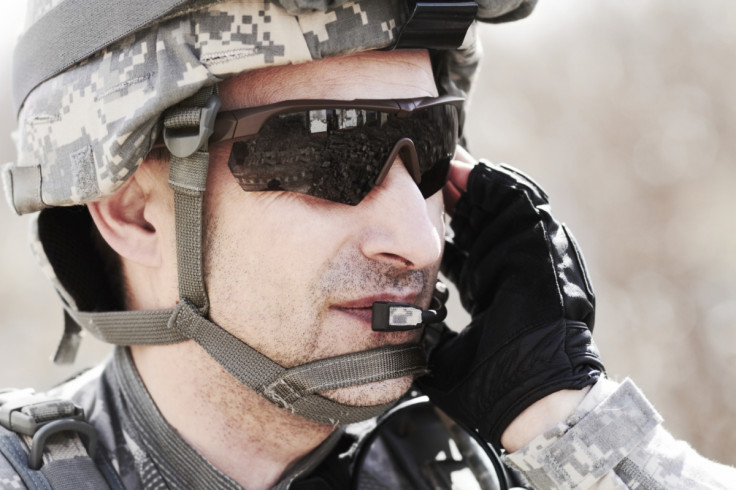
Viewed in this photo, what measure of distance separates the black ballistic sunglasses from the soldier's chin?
1.90 feet

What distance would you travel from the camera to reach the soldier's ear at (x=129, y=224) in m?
2.56

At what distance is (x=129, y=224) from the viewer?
258cm

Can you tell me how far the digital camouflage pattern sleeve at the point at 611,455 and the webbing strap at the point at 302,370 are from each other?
48 cm

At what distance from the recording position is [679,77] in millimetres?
9672

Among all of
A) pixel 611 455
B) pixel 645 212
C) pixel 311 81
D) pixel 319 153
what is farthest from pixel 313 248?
pixel 645 212

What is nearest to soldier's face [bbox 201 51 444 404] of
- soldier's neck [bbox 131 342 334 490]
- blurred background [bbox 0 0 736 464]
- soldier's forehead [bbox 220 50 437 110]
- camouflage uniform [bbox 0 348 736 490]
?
soldier's forehead [bbox 220 50 437 110]

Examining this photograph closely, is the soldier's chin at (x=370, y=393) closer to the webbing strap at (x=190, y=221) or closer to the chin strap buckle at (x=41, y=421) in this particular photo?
→ the webbing strap at (x=190, y=221)

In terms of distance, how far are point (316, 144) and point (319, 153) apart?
29 mm

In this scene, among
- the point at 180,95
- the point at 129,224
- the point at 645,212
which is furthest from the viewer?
the point at 645,212

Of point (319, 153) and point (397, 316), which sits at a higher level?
point (319, 153)

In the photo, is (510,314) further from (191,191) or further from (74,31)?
(74,31)

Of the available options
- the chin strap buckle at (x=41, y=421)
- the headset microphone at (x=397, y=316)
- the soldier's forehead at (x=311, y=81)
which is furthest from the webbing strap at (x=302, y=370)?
the soldier's forehead at (x=311, y=81)

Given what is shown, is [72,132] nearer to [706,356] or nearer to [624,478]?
[624,478]

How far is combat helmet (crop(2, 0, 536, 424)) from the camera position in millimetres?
2209
